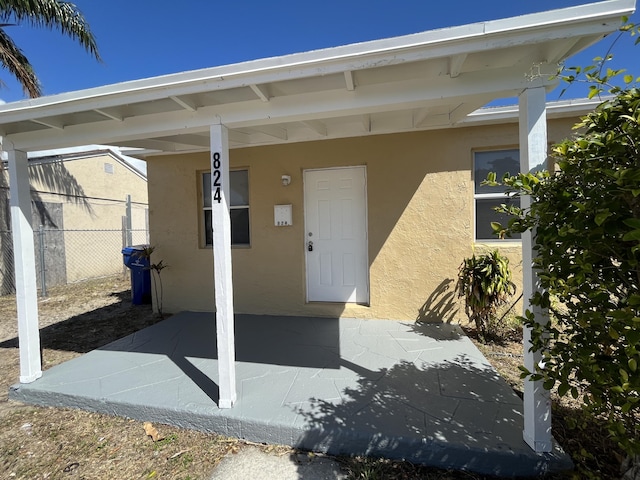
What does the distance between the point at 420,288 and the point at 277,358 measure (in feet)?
7.95

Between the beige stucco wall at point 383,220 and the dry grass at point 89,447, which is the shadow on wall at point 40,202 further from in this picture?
the dry grass at point 89,447

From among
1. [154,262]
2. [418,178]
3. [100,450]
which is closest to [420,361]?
[418,178]

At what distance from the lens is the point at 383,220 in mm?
4793

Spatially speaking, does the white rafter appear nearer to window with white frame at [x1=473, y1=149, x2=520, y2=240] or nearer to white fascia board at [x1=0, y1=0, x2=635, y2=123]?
white fascia board at [x1=0, y1=0, x2=635, y2=123]

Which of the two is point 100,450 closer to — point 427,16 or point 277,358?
point 277,358

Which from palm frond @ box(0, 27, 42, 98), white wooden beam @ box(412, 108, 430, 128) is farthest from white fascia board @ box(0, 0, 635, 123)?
palm frond @ box(0, 27, 42, 98)

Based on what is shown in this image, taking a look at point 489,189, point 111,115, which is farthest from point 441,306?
point 111,115

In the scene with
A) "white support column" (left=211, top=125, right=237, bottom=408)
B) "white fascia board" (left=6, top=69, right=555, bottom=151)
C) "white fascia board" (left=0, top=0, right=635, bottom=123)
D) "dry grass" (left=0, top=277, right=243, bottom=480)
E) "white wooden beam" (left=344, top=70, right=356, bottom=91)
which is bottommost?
"dry grass" (left=0, top=277, right=243, bottom=480)

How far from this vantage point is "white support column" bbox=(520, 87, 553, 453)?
2119 millimetres

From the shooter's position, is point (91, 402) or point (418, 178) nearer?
point (91, 402)

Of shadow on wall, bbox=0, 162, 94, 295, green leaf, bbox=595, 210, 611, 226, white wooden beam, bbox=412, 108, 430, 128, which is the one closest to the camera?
green leaf, bbox=595, 210, 611, 226

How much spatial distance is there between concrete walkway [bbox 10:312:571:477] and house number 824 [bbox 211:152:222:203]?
1828mm

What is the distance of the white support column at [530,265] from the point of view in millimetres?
2119

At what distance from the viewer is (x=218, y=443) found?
2.54 meters
